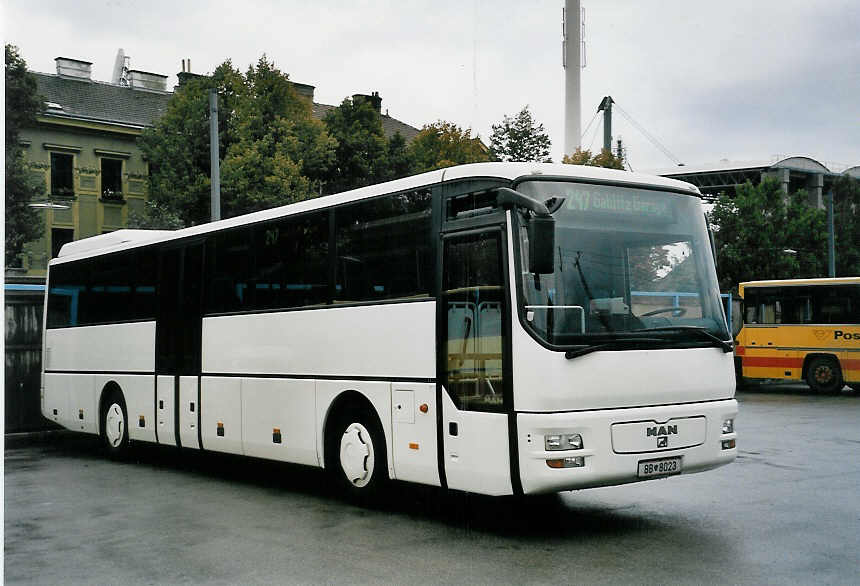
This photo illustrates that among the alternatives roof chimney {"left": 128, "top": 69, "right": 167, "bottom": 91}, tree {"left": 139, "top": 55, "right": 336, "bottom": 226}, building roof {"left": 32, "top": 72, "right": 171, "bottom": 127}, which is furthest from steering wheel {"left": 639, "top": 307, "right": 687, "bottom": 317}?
roof chimney {"left": 128, "top": 69, "right": 167, "bottom": 91}

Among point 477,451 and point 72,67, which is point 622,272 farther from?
point 72,67

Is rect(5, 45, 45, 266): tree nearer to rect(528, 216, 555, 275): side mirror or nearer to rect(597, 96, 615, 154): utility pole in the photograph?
rect(597, 96, 615, 154): utility pole

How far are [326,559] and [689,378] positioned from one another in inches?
129

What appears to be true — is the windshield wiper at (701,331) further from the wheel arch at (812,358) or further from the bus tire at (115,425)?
the wheel arch at (812,358)

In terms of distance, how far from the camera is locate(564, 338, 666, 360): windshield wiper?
26.5ft

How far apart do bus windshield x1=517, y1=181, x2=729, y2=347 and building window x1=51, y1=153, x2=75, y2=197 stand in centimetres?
4542

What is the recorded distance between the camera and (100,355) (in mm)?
15414

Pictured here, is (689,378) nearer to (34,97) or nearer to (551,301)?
(551,301)

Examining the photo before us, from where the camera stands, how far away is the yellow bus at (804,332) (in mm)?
25719

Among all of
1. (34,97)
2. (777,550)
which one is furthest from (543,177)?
(34,97)

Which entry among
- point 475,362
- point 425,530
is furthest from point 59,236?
point 475,362

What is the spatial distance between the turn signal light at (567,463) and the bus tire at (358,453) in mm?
2138

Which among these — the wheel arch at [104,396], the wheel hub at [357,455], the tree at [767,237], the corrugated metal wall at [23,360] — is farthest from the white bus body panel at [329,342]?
the tree at [767,237]

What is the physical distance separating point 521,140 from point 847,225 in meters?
26.1
